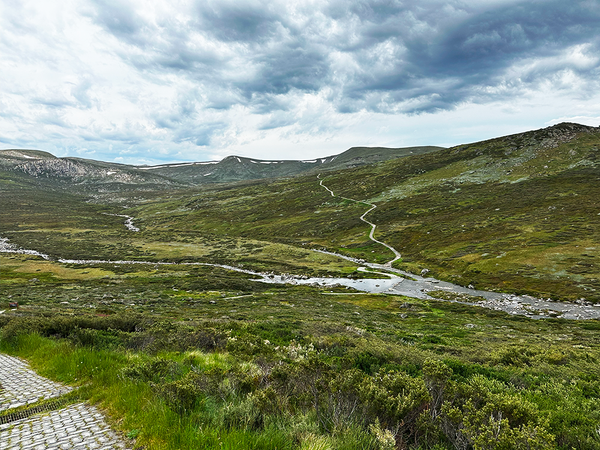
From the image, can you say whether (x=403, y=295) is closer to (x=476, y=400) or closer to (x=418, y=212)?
(x=476, y=400)

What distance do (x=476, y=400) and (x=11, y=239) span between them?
19285 centimetres

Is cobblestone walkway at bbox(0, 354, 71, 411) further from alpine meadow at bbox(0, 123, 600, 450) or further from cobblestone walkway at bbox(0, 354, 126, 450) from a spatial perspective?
alpine meadow at bbox(0, 123, 600, 450)

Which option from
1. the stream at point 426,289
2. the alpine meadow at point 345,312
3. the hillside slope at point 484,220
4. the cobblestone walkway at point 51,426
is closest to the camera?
the cobblestone walkway at point 51,426

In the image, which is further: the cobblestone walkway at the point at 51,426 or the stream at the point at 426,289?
the stream at the point at 426,289

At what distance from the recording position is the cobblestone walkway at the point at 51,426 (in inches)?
228

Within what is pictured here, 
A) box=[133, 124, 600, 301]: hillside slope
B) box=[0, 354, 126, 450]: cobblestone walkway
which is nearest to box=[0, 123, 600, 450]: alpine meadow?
box=[0, 354, 126, 450]: cobblestone walkway

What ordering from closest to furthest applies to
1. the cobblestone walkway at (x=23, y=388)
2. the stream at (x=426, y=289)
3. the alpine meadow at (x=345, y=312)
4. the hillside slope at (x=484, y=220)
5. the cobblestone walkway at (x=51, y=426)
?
the cobblestone walkway at (x=51, y=426), the alpine meadow at (x=345, y=312), the cobblestone walkway at (x=23, y=388), the stream at (x=426, y=289), the hillside slope at (x=484, y=220)

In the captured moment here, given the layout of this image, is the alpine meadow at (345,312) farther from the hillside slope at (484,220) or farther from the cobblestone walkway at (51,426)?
the hillside slope at (484,220)

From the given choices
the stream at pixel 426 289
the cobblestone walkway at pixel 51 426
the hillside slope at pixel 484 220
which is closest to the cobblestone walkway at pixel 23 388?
the cobblestone walkway at pixel 51 426

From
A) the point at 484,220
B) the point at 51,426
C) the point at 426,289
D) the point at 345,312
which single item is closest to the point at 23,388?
the point at 51,426

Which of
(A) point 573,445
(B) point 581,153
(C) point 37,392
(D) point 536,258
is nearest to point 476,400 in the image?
(A) point 573,445

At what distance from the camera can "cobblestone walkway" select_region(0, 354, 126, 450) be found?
580cm

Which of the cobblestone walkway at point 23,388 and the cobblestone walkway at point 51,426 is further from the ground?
the cobblestone walkway at point 51,426

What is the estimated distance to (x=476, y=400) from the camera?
6.66 meters
